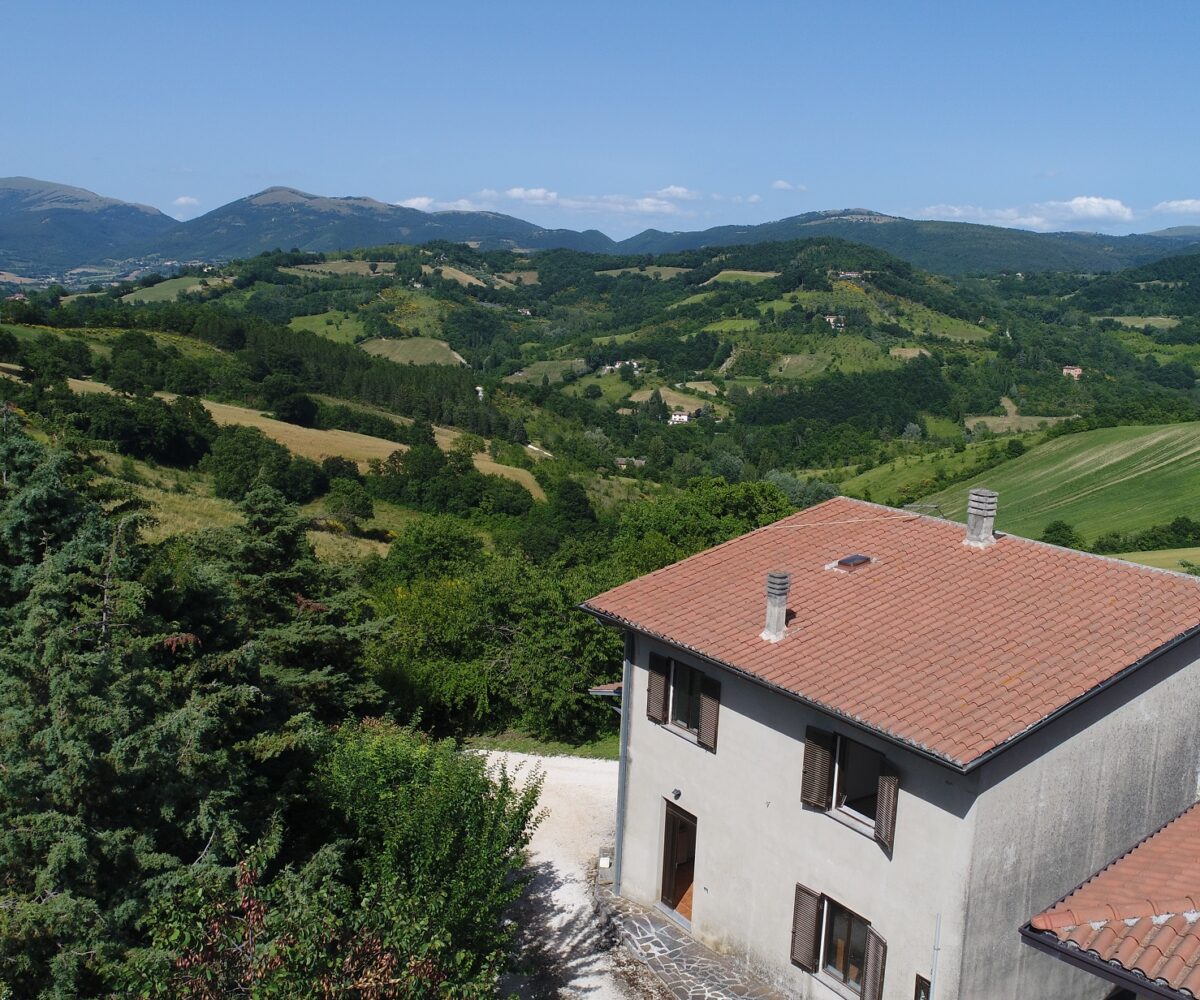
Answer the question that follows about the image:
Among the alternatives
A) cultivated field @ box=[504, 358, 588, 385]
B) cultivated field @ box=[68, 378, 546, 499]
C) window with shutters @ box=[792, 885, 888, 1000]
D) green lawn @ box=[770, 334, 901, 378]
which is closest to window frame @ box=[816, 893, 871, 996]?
window with shutters @ box=[792, 885, 888, 1000]

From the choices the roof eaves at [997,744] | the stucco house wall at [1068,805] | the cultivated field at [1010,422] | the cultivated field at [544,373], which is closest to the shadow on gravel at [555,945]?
the roof eaves at [997,744]

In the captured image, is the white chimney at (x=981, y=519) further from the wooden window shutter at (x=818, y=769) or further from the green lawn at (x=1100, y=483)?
the green lawn at (x=1100, y=483)

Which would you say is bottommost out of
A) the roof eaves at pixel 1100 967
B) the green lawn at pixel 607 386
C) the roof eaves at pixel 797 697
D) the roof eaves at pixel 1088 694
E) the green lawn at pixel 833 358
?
the green lawn at pixel 607 386

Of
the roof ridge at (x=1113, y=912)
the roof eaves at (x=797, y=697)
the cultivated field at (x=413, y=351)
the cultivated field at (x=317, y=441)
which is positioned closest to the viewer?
the roof ridge at (x=1113, y=912)

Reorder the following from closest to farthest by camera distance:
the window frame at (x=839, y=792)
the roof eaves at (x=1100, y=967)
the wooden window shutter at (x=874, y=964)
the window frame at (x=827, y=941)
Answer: the roof eaves at (x=1100, y=967) < the wooden window shutter at (x=874, y=964) < the window frame at (x=839, y=792) < the window frame at (x=827, y=941)

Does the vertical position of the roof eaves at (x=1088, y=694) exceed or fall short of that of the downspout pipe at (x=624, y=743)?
it exceeds it
